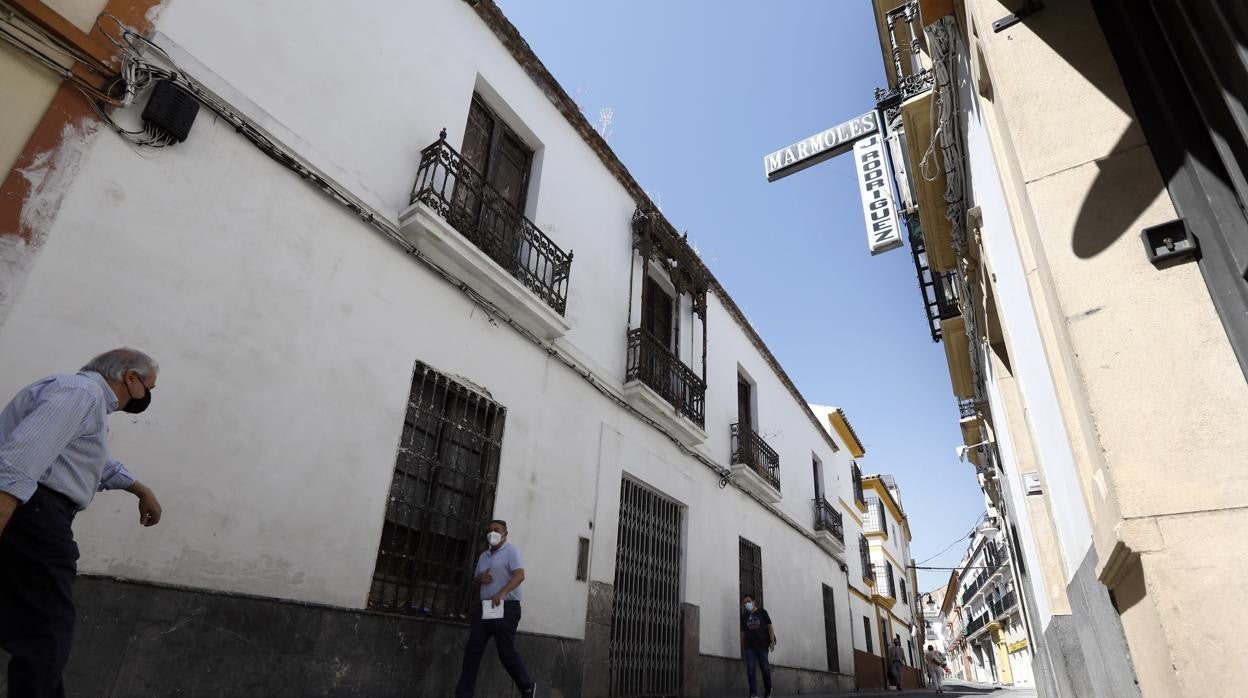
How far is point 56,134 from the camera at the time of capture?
3.31 meters

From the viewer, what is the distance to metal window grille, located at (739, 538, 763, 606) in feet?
32.6

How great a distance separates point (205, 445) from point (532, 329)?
3083 mm

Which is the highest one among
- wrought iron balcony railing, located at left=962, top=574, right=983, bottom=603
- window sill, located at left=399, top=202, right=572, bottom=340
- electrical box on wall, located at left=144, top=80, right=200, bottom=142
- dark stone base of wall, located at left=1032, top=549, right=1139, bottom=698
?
wrought iron balcony railing, located at left=962, top=574, right=983, bottom=603

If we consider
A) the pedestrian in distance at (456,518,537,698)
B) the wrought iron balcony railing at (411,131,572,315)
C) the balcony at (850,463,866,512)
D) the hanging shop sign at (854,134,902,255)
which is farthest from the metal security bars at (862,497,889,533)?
the pedestrian in distance at (456,518,537,698)

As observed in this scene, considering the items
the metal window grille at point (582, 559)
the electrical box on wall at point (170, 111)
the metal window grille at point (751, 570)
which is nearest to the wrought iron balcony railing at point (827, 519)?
the metal window grille at point (751, 570)

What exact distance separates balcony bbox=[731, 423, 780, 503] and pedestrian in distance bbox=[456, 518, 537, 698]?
19.6 ft

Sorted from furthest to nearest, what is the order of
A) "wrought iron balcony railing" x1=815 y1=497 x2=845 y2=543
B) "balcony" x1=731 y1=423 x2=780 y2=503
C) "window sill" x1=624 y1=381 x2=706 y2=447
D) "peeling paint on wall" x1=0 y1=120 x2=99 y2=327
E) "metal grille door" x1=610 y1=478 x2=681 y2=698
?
"wrought iron balcony railing" x1=815 y1=497 x2=845 y2=543 → "balcony" x1=731 y1=423 x2=780 y2=503 → "window sill" x1=624 y1=381 x2=706 y2=447 → "metal grille door" x1=610 y1=478 x2=681 y2=698 → "peeling paint on wall" x1=0 y1=120 x2=99 y2=327

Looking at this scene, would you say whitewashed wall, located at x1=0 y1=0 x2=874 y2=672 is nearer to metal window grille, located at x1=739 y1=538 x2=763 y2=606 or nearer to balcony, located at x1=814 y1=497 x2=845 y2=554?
metal window grille, located at x1=739 y1=538 x2=763 y2=606

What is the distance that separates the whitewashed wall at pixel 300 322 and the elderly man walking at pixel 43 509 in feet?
4.26

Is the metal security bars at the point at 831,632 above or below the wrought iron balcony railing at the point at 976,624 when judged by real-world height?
below

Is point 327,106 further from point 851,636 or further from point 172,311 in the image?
point 851,636

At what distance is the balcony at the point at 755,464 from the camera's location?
33.4ft

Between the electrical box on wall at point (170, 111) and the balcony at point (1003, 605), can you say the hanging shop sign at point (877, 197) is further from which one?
the balcony at point (1003, 605)

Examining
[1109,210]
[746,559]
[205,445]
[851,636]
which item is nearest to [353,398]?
[205,445]
